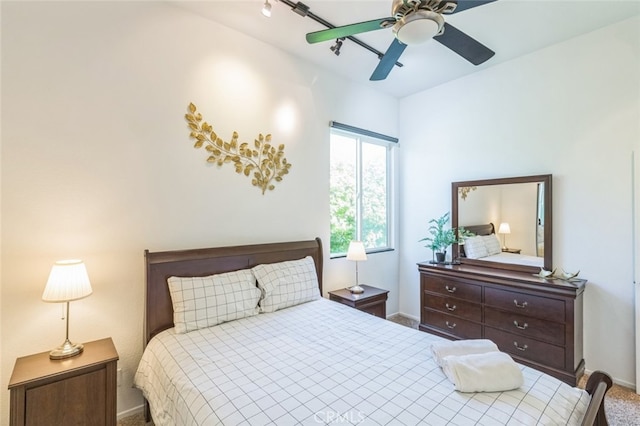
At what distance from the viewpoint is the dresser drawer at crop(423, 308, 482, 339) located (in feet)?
9.78

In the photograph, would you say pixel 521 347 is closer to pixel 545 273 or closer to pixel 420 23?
pixel 545 273

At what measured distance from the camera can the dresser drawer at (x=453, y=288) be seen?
298 cm

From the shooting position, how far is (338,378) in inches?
57.4

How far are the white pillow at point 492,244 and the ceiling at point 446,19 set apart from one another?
1936mm

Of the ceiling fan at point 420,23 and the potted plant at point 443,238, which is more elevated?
the ceiling fan at point 420,23

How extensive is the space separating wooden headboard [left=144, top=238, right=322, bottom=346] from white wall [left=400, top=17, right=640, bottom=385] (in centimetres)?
255

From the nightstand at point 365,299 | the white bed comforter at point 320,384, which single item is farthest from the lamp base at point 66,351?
the nightstand at point 365,299

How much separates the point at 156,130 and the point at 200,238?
93 cm

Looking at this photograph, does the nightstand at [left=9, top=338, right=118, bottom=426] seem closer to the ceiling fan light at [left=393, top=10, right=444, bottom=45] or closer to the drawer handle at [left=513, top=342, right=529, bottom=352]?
the ceiling fan light at [left=393, top=10, right=444, bottom=45]

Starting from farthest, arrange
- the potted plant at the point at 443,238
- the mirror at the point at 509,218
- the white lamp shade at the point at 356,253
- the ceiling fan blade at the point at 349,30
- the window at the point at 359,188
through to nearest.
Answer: the window at the point at 359,188 < the potted plant at the point at 443,238 < the white lamp shade at the point at 356,253 < the mirror at the point at 509,218 < the ceiling fan blade at the point at 349,30

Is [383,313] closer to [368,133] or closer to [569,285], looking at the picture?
[569,285]

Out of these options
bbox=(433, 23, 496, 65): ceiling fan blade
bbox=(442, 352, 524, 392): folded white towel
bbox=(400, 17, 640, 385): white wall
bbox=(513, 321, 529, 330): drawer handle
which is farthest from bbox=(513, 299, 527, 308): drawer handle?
bbox=(433, 23, 496, 65): ceiling fan blade

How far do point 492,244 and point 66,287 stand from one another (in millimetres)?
3761

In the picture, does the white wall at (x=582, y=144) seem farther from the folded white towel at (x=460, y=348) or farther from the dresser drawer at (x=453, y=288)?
the folded white towel at (x=460, y=348)
